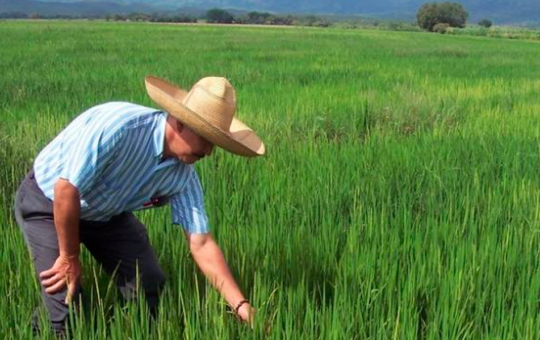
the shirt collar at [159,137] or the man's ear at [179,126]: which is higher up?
the man's ear at [179,126]

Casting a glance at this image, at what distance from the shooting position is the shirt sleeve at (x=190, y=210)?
176cm

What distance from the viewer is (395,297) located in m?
1.69

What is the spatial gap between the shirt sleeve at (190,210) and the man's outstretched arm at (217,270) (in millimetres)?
24

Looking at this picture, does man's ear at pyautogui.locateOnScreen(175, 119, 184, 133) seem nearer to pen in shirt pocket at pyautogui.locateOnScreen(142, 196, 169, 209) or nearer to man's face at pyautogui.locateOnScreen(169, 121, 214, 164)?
man's face at pyautogui.locateOnScreen(169, 121, 214, 164)

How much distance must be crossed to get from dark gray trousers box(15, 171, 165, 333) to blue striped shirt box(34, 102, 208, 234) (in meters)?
0.04

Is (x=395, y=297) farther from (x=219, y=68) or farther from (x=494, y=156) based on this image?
(x=219, y=68)

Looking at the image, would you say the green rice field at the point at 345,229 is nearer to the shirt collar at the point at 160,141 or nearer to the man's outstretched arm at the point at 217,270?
the man's outstretched arm at the point at 217,270

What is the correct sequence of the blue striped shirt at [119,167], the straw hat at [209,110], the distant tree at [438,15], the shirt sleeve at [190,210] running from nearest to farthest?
the straw hat at [209,110] < the blue striped shirt at [119,167] < the shirt sleeve at [190,210] < the distant tree at [438,15]

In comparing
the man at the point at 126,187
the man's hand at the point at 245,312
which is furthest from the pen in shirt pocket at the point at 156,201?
the man's hand at the point at 245,312

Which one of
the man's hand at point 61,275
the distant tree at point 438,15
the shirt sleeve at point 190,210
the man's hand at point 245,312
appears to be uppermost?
the distant tree at point 438,15

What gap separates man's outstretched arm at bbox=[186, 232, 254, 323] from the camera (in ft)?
5.19

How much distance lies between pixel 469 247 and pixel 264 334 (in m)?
0.76

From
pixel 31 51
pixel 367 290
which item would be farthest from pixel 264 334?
pixel 31 51

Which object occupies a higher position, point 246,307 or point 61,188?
point 61,188
